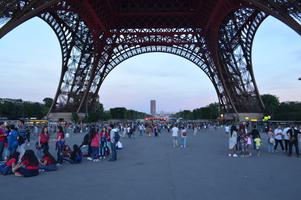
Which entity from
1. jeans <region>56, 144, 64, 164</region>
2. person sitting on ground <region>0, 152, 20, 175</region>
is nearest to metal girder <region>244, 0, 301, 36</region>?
jeans <region>56, 144, 64, 164</region>

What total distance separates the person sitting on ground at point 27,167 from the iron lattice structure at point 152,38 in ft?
83.1

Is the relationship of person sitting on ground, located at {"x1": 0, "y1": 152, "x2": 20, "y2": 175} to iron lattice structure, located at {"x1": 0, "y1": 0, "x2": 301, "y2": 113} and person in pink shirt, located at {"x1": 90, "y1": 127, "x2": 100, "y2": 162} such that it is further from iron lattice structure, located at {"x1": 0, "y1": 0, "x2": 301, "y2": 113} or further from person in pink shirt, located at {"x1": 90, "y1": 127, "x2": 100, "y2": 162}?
iron lattice structure, located at {"x1": 0, "y1": 0, "x2": 301, "y2": 113}

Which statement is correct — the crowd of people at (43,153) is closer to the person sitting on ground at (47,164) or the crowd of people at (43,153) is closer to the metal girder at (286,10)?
the person sitting on ground at (47,164)

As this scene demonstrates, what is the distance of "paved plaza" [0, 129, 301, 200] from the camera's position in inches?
306

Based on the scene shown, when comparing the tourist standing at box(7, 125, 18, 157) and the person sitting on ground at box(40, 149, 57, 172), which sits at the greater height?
the tourist standing at box(7, 125, 18, 157)

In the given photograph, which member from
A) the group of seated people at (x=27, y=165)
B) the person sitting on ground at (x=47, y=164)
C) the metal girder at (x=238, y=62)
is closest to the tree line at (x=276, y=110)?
the metal girder at (x=238, y=62)

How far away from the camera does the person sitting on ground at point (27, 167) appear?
1041cm

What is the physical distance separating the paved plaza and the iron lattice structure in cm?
2469

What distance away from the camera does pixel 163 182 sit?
927 centimetres

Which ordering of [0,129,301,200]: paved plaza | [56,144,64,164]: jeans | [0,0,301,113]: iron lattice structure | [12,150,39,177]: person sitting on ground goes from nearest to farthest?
[0,129,301,200]: paved plaza → [12,150,39,177]: person sitting on ground → [56,144,64,164]: jeans → [0,0,301,113]: iron lattice structure

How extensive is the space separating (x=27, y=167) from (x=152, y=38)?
40.6 m

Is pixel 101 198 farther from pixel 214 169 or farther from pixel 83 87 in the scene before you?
pixel 83 87

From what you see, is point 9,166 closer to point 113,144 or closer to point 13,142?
point 13,142

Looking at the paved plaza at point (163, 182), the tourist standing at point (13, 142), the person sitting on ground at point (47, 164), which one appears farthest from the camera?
the tourist standing at point (13, 142)
